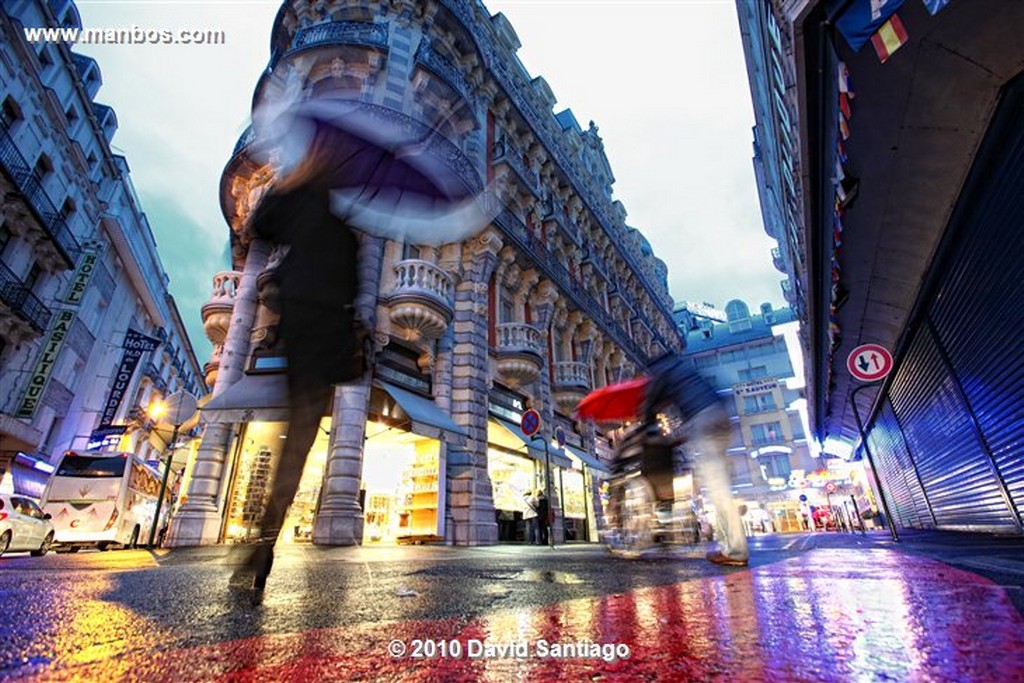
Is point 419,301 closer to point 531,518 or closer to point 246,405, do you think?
point 246,405

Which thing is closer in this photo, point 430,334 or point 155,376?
point 430,334

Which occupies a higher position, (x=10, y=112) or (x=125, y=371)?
(x=10, y=112)

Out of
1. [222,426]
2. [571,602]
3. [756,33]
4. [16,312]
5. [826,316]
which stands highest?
[756,33]

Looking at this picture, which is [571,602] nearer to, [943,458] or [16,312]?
[943,458]

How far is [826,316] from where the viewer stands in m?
11.2

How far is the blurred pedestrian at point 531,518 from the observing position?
13711mm

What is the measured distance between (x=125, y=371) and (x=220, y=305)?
54.1 feet

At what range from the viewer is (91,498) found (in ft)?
43.7

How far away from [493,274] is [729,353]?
3935 centimetres

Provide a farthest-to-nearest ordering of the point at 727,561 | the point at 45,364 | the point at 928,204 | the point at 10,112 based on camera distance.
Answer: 1. the point at 45,364
2. the point at 10,112
3. the point at 928,204
4. the point at 727,561

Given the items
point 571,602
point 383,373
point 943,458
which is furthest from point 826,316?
point 571,602

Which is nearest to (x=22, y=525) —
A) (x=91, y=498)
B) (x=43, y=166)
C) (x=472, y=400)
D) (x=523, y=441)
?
(x=91, y=498)

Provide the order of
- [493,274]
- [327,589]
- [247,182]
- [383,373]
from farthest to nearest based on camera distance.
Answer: [493,274] < [247,182] < [383,373] < [327,589]

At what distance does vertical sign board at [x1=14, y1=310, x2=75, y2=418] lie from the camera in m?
17.3
